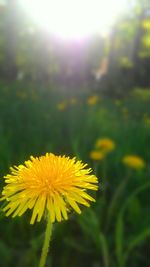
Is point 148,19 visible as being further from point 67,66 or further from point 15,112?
point 15,112

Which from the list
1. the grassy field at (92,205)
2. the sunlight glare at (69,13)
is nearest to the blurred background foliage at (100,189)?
→ the grassy field at (92,205)

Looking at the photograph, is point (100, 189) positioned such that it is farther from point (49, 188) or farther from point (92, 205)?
point (49, 188)

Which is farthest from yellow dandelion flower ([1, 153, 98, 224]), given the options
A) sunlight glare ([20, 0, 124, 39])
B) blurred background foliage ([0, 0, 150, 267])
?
sunlight glare ([20, 0, 124, 39])

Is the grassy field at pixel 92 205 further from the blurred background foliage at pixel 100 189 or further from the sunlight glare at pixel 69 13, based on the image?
the sunlight glare at pixel 69 13

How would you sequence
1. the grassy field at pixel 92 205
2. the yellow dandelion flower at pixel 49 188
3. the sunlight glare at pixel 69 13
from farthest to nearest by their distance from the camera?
the sunlight glare at pixel 69 13
the grassy field at pixel 92 205
the yellow dandelion flower at pixel 49 188

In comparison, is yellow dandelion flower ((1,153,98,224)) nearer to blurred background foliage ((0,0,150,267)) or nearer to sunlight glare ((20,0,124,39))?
blurred background foliage ((0,0,150,267))

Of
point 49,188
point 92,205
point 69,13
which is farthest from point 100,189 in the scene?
point 69,13
